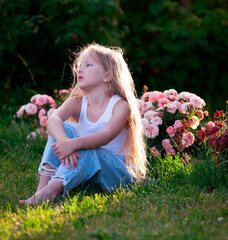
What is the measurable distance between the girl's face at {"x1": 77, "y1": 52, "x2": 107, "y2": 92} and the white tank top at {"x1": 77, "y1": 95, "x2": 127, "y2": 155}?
0.47ft

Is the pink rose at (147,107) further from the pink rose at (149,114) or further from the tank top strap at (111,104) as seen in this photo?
the tank top strap at (111,104)

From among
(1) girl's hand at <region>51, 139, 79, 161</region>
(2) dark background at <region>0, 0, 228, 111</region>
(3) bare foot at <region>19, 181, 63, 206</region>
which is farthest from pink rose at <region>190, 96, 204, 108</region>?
(2) dark background at <region>0, 0, 228, 111</region>

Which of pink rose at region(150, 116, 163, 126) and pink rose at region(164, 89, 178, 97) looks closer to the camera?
pink rose at region(150, 116, 163, 126)

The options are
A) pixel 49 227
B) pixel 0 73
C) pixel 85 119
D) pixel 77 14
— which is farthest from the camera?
pixel 0 73

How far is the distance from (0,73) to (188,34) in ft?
9.16

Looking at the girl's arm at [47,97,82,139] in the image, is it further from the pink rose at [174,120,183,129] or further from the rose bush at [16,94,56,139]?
the rose bush at [16,94,56,139]

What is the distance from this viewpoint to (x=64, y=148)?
303 cm

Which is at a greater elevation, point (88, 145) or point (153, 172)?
point (88, 145)

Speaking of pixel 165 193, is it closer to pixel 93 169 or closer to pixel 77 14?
pixel 93 169

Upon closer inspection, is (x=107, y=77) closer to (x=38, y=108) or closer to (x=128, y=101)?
(x=128, y=101)

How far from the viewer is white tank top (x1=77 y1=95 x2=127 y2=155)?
10.8ft

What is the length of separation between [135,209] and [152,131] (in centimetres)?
113

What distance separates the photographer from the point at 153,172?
11.7ft

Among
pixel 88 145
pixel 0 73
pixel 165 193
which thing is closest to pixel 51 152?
pixel 88 145
